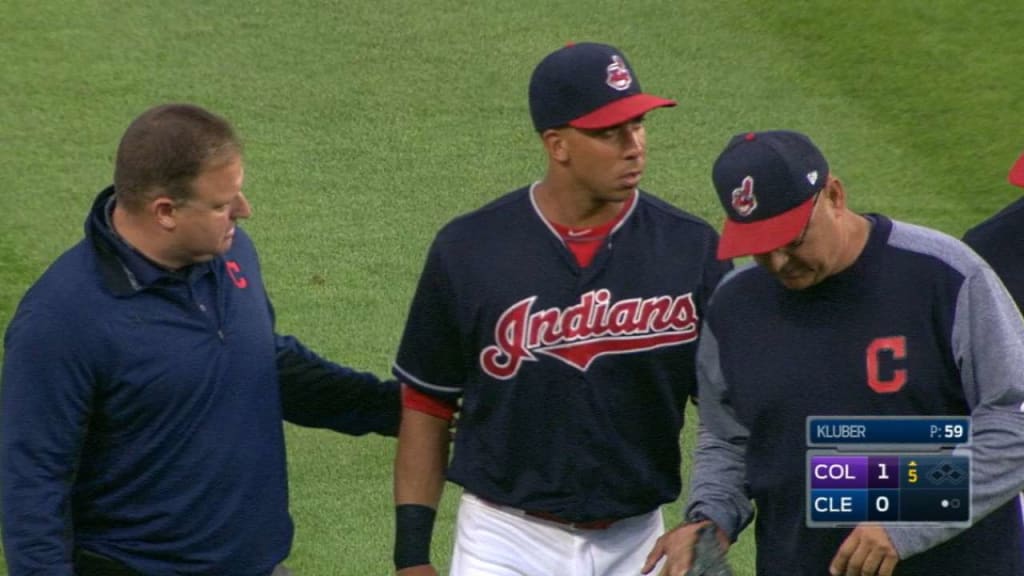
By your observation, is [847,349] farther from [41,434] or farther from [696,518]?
[41,434]

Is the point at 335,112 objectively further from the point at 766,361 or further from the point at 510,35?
the point at 766,361

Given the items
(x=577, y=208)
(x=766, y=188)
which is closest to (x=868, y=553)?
(x=766, y=188)

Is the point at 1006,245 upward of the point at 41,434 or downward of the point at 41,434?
upward

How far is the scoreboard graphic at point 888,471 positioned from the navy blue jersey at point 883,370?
0.09 feet

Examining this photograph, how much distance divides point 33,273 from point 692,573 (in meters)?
4.31

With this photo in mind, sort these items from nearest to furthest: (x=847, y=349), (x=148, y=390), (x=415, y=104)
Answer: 1. (x=847, y=349)
2. (x=148, y=390)
3. (x=415, y=104)

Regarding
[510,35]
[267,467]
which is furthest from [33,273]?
[267,467]

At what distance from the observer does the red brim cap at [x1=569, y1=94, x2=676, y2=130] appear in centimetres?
445

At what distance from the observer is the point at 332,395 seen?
4793mm

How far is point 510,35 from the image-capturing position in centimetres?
938

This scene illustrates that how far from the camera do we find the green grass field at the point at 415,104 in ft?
26.3

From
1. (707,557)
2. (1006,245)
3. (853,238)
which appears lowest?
(707,557)

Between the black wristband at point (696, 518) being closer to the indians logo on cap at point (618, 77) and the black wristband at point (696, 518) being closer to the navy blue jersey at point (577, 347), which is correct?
the navy blue jersey at point (577, 347)

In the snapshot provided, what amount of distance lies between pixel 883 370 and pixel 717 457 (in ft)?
1.68
